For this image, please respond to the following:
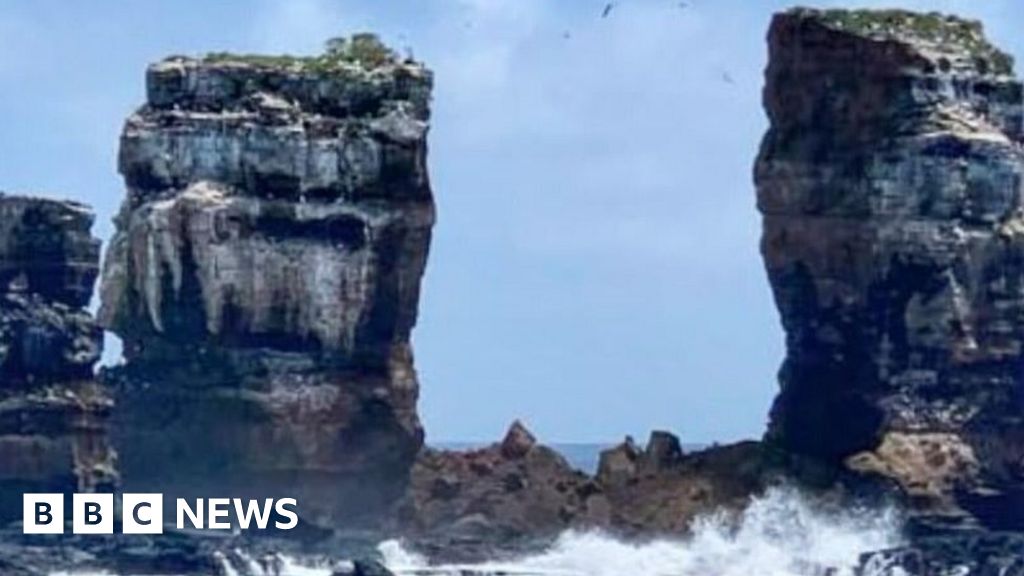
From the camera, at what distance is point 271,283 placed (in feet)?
440

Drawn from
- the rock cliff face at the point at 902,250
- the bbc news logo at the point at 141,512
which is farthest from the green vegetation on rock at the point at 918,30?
the bbc news logo at the point at 141,512

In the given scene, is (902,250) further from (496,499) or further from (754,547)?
(496,499)

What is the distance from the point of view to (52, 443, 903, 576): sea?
438 ft

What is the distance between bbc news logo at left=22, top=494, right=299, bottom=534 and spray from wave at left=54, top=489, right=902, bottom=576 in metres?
2.28

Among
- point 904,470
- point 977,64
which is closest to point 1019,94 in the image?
point 977,64

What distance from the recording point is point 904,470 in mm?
135125

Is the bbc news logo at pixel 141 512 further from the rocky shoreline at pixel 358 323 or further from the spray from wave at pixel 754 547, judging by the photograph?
the spray from wave at pixel 754 547

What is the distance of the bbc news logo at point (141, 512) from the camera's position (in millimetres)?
134375

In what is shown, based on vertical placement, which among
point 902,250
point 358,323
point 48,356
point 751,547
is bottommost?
point 751,547

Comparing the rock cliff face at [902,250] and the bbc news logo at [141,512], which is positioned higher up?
the rock cliff face at [902,250]

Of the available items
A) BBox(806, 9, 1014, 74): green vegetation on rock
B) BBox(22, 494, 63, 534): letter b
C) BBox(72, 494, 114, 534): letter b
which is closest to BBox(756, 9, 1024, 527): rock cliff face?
BBox(806, 9, 1014, 74): green vegetation on rock

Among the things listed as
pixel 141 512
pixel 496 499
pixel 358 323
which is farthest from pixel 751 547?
pixel 141 512

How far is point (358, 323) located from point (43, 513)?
9330mm

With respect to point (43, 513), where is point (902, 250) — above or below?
above
